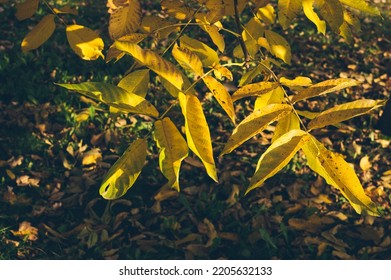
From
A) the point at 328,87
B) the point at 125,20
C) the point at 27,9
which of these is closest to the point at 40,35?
the point at 27,9

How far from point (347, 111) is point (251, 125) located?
196 mm

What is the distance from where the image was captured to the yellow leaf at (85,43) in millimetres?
1347

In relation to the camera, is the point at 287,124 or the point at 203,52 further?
the point at 203,52

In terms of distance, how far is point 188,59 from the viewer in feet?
3.60

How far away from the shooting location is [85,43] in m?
1.36

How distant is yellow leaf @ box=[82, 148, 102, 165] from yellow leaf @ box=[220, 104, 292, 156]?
192cm

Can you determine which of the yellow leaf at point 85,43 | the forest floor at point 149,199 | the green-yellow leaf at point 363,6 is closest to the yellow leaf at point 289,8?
the green-yellow leaf at point 363,6

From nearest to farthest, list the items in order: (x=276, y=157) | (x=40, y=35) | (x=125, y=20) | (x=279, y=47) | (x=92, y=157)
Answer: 1. (x=276, y=157)
2. (x=125, y=20)
3. (x=40, y=35)
4. (x=279, y=47)
5. (x=92, y=157)

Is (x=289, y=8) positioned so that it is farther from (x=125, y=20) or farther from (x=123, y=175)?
(x=123, y=175)

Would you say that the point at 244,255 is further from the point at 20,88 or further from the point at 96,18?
the point at 96,18

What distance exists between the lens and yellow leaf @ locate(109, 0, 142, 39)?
128 centimetres

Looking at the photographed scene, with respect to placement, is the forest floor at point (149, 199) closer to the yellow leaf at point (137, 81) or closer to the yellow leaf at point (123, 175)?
the yellow leaf at point (137, 81)

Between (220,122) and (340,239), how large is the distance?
1.08m
